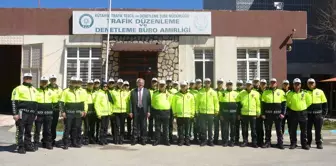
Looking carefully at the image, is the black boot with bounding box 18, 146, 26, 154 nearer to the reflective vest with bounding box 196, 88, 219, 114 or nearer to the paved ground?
the paved ground

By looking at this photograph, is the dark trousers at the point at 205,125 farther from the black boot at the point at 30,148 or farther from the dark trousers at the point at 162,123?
the black boot at the point at 30,148

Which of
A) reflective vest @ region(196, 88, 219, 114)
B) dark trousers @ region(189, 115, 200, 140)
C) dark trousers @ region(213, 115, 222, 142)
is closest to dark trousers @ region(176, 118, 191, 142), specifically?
dark trousers @ region(189, 115, 200, 140)

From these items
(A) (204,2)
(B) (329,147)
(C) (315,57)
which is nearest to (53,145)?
(B) (329,147)

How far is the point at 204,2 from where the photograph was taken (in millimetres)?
54000

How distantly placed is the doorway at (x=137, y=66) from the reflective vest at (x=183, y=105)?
27.1 feet

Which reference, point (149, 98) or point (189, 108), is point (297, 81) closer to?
point (189, 108)

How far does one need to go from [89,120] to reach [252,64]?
11.2m

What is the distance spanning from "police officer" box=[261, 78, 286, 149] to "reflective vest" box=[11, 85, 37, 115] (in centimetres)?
673

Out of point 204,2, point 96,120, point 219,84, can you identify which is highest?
point 204,2

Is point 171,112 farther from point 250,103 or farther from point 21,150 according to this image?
point 21,150

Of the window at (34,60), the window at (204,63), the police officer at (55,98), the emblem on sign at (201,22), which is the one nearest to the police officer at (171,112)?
the police officer at (55,98)

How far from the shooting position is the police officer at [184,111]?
12906mm

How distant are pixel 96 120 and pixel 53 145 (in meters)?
1.47

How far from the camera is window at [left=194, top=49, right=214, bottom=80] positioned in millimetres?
21497
